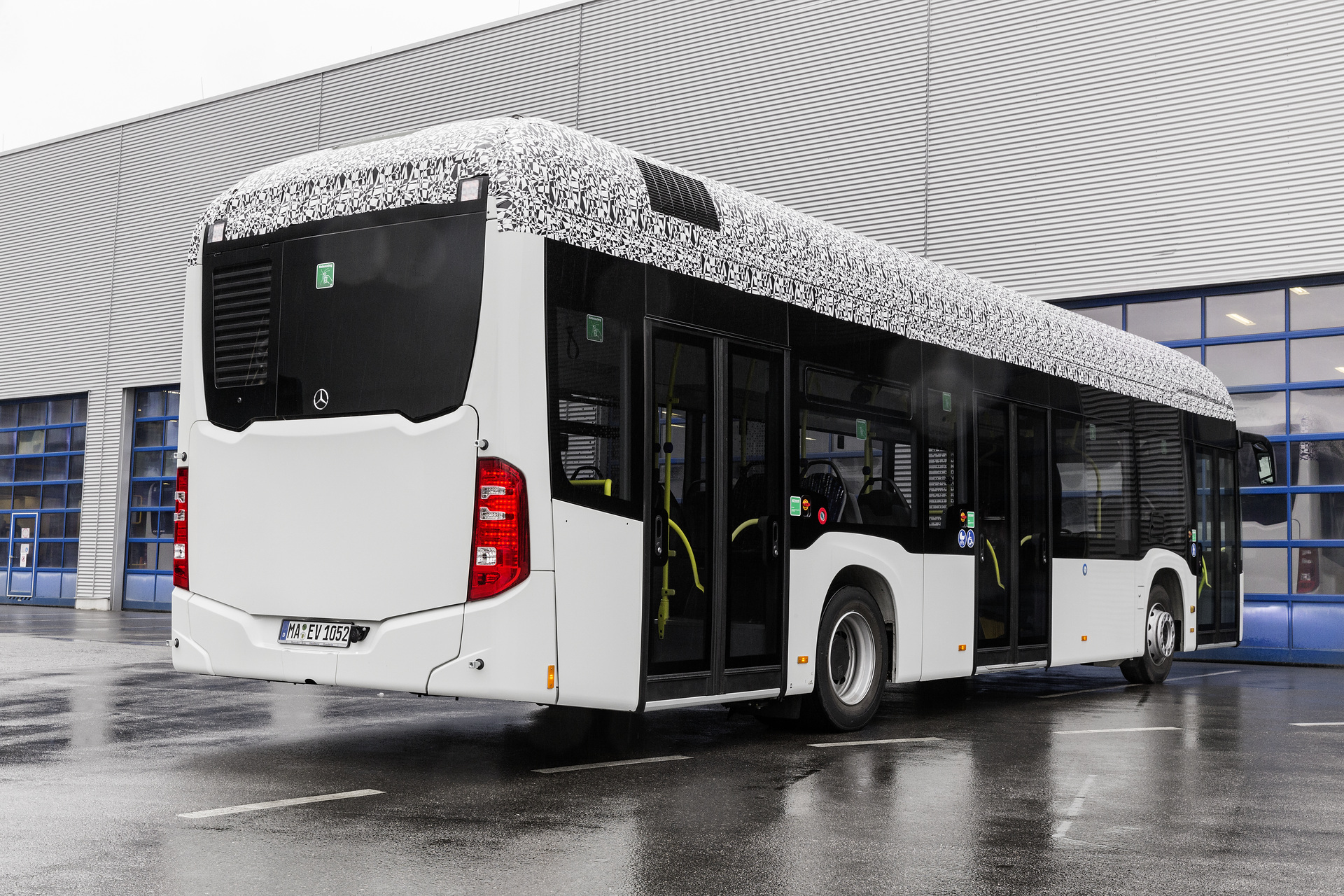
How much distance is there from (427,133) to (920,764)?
4.61 m

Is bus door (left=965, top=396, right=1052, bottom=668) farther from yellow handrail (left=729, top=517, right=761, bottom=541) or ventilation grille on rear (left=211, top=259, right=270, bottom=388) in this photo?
ventilation grille on rear (left=211, top=259, right=270, bottom=388)

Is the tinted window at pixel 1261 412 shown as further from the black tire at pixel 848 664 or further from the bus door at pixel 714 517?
the bus door at pixel 714 517


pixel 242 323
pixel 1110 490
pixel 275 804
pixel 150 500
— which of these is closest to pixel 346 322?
pixel 242 323

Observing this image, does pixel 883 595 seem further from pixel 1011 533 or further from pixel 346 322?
pixel 346 322

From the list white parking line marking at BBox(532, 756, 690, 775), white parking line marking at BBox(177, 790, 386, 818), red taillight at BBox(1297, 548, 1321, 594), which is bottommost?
white parking line marking at BBox(532, 756, 690, 775)

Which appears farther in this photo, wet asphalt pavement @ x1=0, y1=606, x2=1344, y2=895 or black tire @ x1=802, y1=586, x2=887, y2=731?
black tire @ x1=802, y1=586, x2=887, y2=731

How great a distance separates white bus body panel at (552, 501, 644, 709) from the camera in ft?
22.4

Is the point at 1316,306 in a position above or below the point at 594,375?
above

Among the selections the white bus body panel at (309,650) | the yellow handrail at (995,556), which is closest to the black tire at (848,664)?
the yellow handrail at (995,556)

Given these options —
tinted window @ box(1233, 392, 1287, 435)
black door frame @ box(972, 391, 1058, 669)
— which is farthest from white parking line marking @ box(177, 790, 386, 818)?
tinted window @ box(1233, 392, 1287, 435)

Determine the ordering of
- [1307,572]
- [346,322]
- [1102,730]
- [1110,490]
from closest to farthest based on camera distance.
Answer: [346,322] < [1102,730] < [1110,490] < [1307,572]

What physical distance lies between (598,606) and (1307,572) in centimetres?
1420

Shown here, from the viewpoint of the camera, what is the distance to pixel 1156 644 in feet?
45.3

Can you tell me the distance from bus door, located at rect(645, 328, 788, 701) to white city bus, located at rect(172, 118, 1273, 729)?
2 cm
